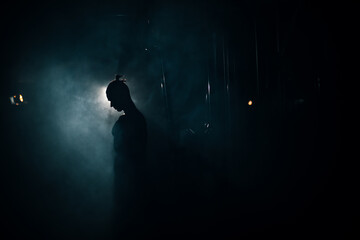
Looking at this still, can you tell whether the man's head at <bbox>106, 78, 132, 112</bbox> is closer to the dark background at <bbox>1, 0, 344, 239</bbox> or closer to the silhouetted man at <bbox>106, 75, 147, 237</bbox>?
the silhouetted man at <bbox>106, 75, 147, 237</bbox>

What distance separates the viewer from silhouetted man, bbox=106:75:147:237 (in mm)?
1438

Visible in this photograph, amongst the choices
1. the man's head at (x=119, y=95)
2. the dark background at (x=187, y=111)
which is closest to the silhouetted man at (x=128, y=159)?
the man's head at (x=119, y=95)

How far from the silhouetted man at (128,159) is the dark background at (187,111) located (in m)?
0.60

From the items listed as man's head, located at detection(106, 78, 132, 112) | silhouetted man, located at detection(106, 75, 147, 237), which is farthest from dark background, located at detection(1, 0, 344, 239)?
man's head, located at detection(106, 78, 132, 112)

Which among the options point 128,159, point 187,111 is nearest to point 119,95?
point 128,159

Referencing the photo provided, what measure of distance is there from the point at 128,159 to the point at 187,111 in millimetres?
1495

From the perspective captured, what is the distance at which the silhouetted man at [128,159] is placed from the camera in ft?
4.72

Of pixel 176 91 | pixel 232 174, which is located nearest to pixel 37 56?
pixel 176 91

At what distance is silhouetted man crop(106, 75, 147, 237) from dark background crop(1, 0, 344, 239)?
60 cm

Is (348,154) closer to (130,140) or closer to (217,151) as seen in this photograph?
(217,151)

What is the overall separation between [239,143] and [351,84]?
136 cm

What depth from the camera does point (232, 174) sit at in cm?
250

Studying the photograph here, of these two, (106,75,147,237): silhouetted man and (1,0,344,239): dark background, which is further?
(1,0,344,239): dark background

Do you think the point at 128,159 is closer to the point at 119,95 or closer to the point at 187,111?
the point at 119,95
